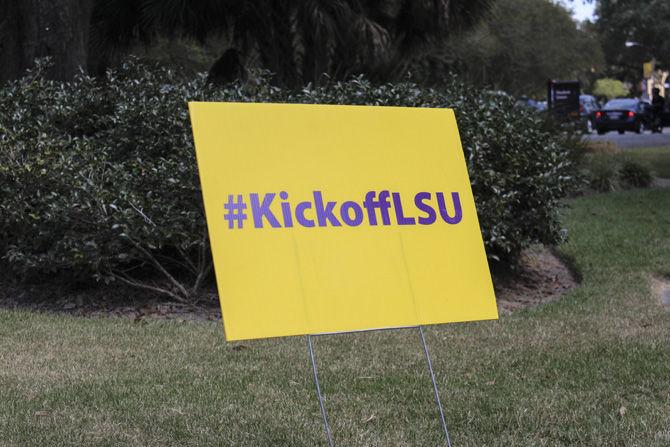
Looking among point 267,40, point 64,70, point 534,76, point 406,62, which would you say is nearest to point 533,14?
point 534,76

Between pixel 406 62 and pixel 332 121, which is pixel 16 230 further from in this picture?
pixel 406 62

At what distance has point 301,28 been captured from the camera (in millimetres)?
17422

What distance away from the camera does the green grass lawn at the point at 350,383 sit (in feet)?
14.6

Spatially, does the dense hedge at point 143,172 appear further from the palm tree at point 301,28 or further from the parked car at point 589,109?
the parked car at point 589,109

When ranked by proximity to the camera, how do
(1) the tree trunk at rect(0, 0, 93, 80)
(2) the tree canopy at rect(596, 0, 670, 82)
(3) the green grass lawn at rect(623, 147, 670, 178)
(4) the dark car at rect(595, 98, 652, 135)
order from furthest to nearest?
(2) the tree canopy at rect(596, 0, 670, 82) < (4) the dark car at rect(595, 98, 652, 135) < (3) the green grass lawn at rect(623, 147, 670, 178) < (1) the tree trunk at rect(0, 0, 93, 80)

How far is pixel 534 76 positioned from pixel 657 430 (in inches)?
1763

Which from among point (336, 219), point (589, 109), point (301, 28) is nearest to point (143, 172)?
point (336, 219)

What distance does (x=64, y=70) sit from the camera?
10.3m

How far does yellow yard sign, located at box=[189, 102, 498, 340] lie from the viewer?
145 inches

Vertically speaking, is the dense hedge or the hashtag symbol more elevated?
the hashtag symbol

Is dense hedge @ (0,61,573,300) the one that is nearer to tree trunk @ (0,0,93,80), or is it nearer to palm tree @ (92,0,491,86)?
tree trunk @ (0,0,93,80)

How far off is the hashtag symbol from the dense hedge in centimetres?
362

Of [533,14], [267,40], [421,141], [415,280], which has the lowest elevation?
[533,14]

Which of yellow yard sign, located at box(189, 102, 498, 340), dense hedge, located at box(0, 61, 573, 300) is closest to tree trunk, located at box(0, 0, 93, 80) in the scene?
dense hedge, located at box(0, 61, 573, 300)
